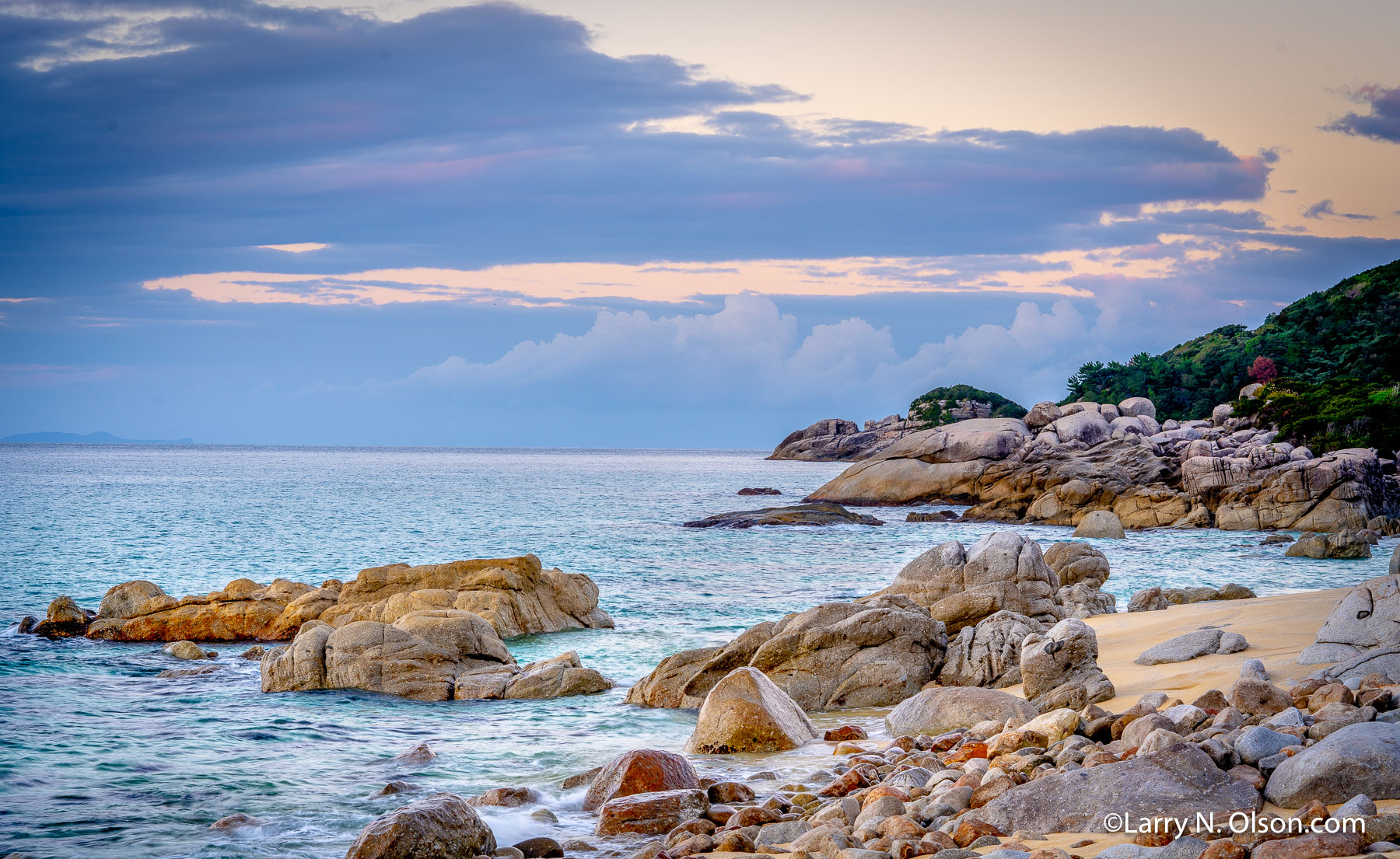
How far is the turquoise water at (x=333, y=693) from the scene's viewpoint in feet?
33.9

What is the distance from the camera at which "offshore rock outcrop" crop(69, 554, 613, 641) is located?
21266mm

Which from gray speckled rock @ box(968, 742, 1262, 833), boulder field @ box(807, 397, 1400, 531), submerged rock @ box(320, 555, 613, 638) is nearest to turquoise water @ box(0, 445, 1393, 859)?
submerged rock @ box(320, 555, 613, 638)

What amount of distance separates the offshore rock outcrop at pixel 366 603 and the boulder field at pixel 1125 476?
27.8m

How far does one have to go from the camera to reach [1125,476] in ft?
163

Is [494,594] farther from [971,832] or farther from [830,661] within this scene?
[971,832]

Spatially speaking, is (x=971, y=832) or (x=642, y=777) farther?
(x=642, y=777)

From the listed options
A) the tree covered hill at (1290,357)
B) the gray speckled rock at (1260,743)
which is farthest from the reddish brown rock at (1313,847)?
the tree covered hill at (1290,357)

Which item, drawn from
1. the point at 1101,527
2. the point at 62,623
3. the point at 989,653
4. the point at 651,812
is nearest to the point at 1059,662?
the point at 989,653

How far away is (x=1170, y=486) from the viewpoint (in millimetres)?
48281

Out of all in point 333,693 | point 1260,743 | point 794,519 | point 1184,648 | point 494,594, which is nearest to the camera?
point 1260,743

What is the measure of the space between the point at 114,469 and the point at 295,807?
Answer: 14072cm

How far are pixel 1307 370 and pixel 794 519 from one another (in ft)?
141

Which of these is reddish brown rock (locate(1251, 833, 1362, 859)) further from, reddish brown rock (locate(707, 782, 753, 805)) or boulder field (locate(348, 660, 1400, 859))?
reddish brown rock (locate(707, 782, 753, 805))

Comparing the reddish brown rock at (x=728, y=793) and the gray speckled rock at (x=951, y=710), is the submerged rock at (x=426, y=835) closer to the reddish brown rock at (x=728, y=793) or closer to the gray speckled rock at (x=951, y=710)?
the reddish brown rock at (x=728, y=793)
